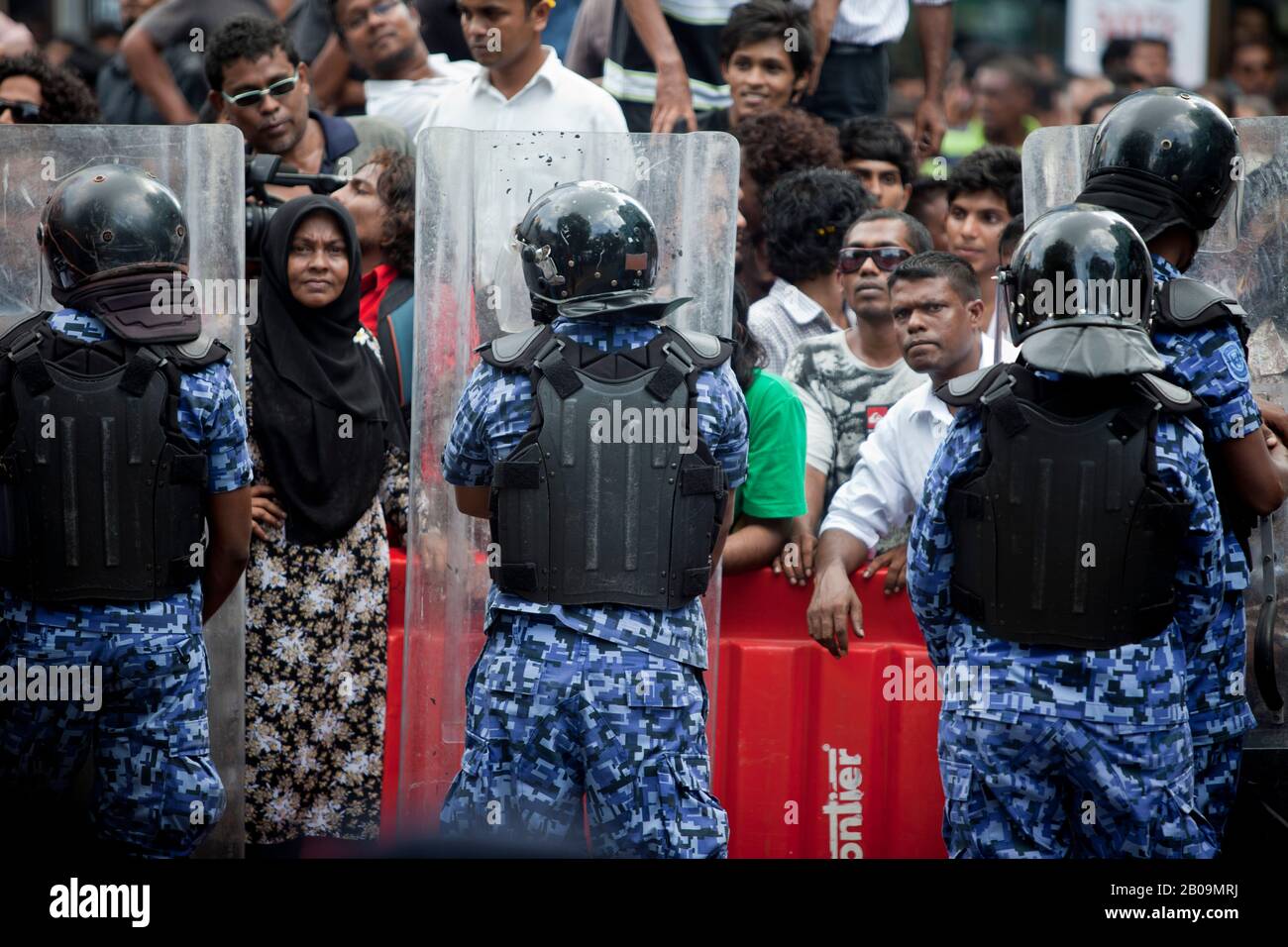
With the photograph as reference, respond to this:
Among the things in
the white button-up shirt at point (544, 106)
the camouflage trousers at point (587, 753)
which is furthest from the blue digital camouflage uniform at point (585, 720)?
the white button-up shirt at point (544, 106)

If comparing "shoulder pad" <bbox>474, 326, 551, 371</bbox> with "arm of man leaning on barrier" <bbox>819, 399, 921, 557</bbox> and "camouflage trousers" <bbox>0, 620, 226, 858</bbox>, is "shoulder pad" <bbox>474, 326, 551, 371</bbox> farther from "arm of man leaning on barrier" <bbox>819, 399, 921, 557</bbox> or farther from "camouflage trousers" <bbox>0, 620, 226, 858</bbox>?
"arm of man leaning on barrier" <bbox>819, 399, 921, 557</bbox>

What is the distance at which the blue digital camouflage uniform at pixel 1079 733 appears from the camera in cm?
375

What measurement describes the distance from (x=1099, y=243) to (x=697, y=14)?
3976 mm

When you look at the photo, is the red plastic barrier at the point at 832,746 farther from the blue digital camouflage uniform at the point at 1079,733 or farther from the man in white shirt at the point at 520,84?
the man in white shirt at the point at 520,84

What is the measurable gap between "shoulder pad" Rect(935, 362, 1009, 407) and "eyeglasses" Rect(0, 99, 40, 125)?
4298mm

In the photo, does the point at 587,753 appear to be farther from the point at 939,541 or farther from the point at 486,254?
the point at 486,254

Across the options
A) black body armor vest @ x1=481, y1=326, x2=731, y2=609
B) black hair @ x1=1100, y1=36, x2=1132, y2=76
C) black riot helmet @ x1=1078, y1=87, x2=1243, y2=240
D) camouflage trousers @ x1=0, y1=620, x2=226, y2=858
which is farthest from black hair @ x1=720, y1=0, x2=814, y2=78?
camouflage trousers @ x1=0, y1=620, x2=226, y2=858

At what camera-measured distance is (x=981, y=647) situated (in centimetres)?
388

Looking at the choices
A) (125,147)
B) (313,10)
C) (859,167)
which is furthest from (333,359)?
(313,10)

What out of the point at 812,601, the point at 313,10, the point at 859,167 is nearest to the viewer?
the point at 812,601

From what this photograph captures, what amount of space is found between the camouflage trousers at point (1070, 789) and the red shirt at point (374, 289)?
283 centimetres

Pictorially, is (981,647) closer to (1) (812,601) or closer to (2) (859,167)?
(1) (812,601)

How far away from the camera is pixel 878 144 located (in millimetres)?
6922

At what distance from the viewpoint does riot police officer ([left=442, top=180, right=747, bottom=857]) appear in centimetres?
396
